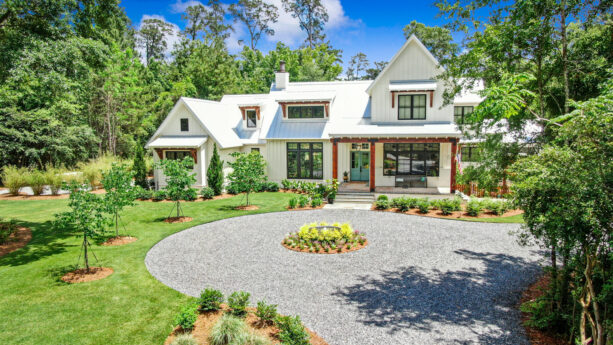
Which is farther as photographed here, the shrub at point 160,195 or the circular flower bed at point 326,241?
the shrub at point 160,195

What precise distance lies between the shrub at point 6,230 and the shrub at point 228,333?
10.3m

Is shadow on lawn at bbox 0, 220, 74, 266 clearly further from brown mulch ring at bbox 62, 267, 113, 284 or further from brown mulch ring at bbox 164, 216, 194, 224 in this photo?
brown mulch ring at bbox 164, 216, 194, 224

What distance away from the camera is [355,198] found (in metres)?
19.5

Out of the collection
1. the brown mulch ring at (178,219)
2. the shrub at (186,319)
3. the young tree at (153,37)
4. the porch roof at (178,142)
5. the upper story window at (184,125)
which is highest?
the young tree at (153,37)

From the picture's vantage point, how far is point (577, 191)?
505 cm

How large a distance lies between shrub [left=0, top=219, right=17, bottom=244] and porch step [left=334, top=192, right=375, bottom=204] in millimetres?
13812

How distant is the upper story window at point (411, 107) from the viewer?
21.4m

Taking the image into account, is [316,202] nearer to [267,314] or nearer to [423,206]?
[423,206]

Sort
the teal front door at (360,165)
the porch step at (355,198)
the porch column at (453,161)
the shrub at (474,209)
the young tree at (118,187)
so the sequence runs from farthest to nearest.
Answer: the teal front door at (360,165) → the porch step at (355,198) → the porch column at (453,161) → the shrub at (474,209) → the young tree at (118,187)

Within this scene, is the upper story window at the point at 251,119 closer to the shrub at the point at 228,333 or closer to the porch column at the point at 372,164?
the porch column at the point at 372,164

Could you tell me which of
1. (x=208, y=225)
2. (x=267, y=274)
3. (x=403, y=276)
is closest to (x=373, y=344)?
(x=403, y=276)

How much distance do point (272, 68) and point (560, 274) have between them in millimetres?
38894

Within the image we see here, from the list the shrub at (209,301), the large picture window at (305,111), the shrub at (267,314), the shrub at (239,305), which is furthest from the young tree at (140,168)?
the shrub at (267,314)

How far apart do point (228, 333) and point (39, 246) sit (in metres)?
9.55
